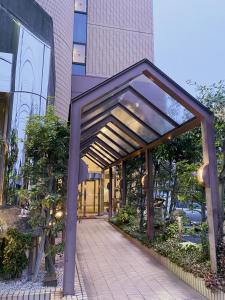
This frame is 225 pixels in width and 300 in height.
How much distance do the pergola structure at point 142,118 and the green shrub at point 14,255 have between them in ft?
2.31

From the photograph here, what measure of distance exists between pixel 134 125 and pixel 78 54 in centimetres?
1276

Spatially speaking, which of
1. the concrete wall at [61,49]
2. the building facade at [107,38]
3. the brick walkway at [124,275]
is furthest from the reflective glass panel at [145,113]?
the building facade at [107,38]

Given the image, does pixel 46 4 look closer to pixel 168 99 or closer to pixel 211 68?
pixel 168 99

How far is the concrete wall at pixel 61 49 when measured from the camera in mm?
11495

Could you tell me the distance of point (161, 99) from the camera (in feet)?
17.3

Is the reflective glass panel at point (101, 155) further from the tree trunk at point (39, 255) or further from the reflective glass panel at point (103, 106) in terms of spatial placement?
the tree trunk at point (39, 255)

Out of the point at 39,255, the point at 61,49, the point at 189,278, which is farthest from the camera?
the point at 61,49

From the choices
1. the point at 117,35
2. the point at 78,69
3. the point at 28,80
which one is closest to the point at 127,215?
the point at 28,80

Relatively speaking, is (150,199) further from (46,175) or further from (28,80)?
(28,80)

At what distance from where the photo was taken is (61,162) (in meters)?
4.52

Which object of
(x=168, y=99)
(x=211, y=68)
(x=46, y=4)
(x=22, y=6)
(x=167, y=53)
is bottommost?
(x=168, y=99)

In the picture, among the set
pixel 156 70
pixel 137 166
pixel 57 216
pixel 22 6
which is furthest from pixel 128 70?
pixel 137 166

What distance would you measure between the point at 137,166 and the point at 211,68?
103 metres

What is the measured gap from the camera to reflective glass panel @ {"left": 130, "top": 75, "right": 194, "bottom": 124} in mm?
4988
